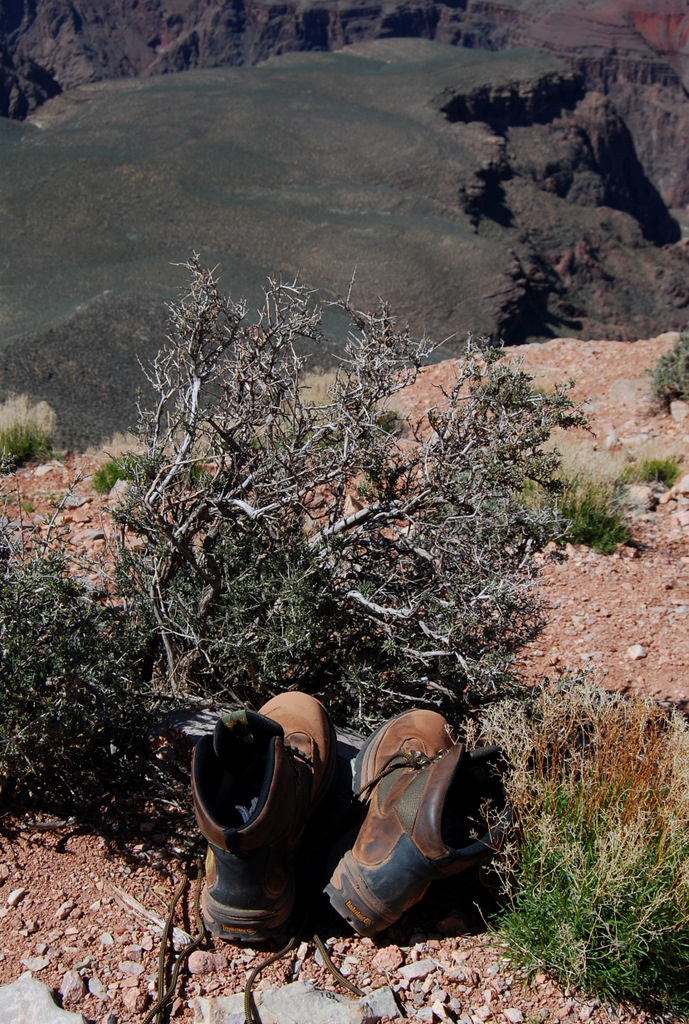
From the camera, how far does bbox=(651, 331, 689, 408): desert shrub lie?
281 inches

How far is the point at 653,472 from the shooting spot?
5953mm

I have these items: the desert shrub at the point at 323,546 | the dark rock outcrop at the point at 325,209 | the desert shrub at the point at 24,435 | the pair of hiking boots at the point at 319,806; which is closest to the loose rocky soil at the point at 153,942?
the pair of hiking boots at the point at 319,806

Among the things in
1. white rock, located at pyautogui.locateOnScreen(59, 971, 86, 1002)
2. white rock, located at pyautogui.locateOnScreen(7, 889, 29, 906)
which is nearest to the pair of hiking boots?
white rock, located at pyautogui.locateOnScreen(59, 971, 86, 1002)

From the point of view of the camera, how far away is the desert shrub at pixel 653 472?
5859 millimetres

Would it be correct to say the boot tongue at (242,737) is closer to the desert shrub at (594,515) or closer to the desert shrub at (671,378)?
the desert shrub at (594,515)

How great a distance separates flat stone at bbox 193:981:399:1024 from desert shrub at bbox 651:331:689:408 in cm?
609

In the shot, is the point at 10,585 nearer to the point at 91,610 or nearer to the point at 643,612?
the point at 91,610

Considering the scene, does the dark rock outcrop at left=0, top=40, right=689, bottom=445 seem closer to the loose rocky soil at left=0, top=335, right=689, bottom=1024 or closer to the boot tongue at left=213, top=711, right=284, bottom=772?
the loose rocky soil at left=0, top=335, right=689, bottom=1024

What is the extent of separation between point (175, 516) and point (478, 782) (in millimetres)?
1264

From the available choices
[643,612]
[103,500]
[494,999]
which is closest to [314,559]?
[494,999]

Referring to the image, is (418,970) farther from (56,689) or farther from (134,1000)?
(56,689)

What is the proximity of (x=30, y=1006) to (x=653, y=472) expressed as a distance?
16.5ft

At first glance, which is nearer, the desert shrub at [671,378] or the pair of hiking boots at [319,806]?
the pair of hiking boots at [319,806]

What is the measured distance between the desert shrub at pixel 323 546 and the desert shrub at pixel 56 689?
0.24 metres
